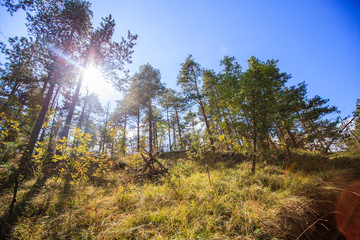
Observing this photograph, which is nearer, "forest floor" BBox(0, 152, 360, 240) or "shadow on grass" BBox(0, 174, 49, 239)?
"forest floor" BBox(0, 152, 360, 240)

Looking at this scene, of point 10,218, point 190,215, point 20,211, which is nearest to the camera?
point 190,215

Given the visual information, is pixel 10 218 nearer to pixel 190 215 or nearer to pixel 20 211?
pixel 20 211

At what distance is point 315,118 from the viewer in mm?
10805

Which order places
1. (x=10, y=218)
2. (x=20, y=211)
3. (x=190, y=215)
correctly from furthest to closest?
(x=20, y=211), (x=10, y=218), (x=190, y=215)

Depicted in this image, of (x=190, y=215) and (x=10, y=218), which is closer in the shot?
(x=190, y=215)

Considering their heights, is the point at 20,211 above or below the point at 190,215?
above

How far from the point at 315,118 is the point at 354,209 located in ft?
41.5

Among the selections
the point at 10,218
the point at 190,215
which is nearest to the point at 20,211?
the point at 10,218

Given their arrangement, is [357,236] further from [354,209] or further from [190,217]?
[190,217]

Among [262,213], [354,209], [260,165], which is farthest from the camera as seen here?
[260,165]

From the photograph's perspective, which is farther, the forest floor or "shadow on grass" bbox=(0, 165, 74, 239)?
"shadow on grass" bbox=(0, 165, 74, 239)

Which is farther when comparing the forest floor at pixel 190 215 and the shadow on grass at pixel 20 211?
the shadow on grass at pixel 20 211

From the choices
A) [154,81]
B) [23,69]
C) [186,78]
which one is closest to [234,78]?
[186,78]

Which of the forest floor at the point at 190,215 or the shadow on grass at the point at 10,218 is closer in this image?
the forest floor at the point at 190,215
